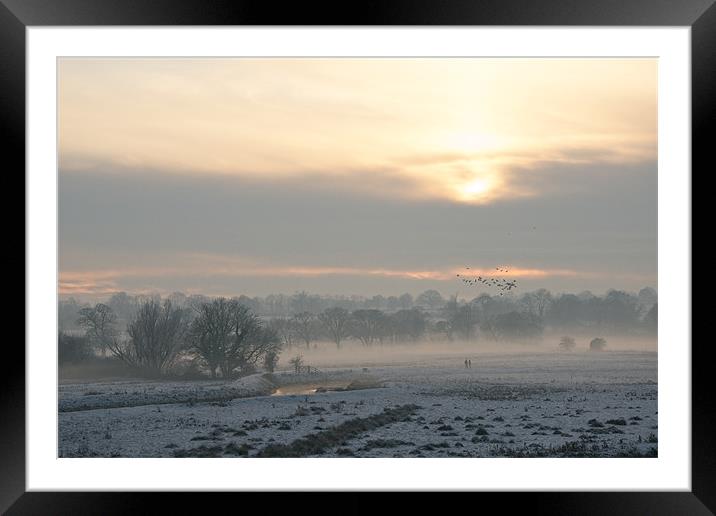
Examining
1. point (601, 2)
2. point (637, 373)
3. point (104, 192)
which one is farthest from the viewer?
point (637, 373)

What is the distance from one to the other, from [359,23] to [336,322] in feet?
25.0

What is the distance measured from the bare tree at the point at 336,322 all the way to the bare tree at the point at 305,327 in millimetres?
160

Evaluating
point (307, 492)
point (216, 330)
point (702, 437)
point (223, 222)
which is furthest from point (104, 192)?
point (702, 437)

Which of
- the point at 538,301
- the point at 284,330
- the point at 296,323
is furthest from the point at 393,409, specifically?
the point at 538,301

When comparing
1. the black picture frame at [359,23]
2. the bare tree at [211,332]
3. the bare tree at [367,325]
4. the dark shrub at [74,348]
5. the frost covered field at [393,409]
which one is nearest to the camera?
the black picture frame at [359,23]

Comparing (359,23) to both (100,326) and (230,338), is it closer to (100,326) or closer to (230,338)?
(100,326)

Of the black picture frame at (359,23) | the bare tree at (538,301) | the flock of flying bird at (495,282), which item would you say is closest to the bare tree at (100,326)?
the flock of flying bird at (495,282)

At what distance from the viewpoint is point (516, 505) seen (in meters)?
2.67

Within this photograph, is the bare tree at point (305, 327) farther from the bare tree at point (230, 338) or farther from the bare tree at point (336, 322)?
the bare tree at point (230, 338)

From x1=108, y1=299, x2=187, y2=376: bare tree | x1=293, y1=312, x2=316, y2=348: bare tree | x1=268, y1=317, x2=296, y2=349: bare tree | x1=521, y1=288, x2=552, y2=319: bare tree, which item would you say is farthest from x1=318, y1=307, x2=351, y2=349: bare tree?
x1=521, y1=288, x2=552, y2=319: bare tree

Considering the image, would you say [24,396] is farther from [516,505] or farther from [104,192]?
[104,192]

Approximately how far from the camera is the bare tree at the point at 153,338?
10.2 m

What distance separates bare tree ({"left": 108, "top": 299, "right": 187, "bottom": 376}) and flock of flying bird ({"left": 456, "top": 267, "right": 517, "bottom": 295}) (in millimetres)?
4166

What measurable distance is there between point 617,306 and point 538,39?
779 centimetres
